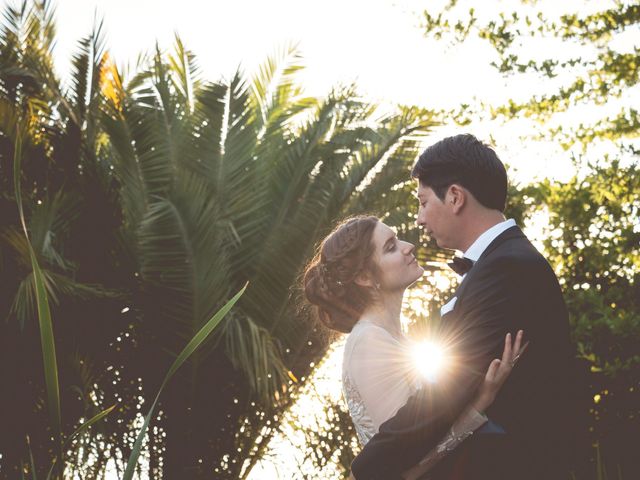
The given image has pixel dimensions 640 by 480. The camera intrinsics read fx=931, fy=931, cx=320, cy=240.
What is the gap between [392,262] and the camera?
3639mm

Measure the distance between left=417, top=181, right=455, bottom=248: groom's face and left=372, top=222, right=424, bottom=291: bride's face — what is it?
1.78 feet

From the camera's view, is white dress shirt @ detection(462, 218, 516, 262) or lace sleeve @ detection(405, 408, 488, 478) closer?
lace sleeve @ detection(405, 408, 488, 478)

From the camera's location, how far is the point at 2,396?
1037 cm

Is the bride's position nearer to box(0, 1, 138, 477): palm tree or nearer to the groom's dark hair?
the groom's dark hair

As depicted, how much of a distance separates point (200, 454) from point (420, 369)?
709 centimetres

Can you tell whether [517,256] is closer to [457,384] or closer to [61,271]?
[457,384]

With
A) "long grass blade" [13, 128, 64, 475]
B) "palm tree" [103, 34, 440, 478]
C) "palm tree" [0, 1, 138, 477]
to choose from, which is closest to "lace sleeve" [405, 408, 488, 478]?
"long grass blade" [13, 128, 64, 475]

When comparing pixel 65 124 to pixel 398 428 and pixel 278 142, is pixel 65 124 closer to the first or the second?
pixel 278 142

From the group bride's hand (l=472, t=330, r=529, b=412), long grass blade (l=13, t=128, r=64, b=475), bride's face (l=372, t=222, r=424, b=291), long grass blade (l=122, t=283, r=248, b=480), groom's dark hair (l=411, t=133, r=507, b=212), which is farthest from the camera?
bride's face (l=372, t=222, r=424, b=291)

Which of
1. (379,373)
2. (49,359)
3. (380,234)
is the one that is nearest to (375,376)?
(379,373)

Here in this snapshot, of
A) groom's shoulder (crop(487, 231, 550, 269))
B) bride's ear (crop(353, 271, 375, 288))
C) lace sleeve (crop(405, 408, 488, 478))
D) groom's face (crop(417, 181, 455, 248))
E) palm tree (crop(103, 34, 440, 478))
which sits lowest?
lace sleeve (crop(405, 408, 488, 478))

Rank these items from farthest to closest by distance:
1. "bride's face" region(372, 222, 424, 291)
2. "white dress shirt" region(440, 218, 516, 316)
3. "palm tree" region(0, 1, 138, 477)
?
1. "palm tree" region(0, 1, 138, 477)
2. "bride's face" region(372, 222, 424, 291)
3. "white dress shirt" region(440, 218, 516, 316)

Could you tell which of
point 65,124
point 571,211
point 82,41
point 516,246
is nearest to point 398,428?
point 516,246

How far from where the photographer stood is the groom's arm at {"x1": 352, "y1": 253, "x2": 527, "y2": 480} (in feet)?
8.27
